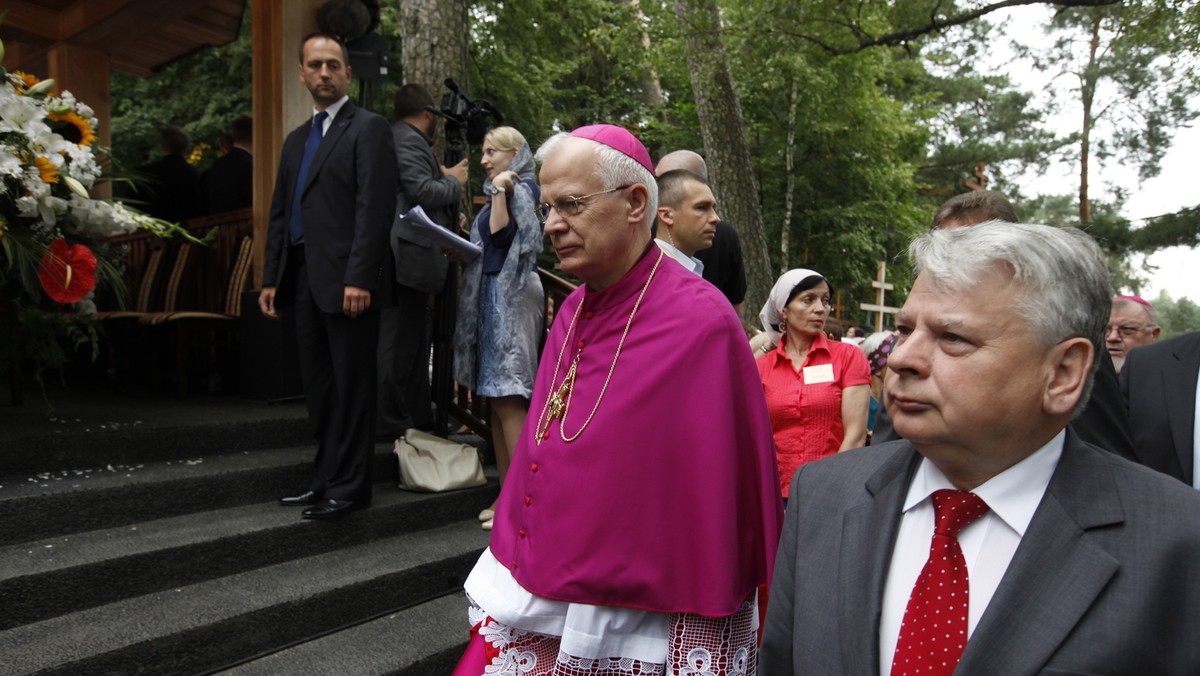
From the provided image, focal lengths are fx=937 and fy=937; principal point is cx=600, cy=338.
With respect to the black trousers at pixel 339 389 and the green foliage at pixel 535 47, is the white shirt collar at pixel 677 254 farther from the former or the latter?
the green foliage at pixel 535 47

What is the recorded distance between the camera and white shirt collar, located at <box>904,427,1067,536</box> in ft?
5.38

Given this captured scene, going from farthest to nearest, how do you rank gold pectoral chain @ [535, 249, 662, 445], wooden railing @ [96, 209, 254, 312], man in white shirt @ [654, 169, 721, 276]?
wooden railing @ [96, 209, 254, 312] → man in white shirt @ [654, 169, 721, 276] → gold pectoral chain @ [535, 249, 662, 445]

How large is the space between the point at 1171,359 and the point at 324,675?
3.34 m

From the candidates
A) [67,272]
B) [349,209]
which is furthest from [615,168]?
[67,272]

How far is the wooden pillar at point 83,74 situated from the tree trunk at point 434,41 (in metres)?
3.04

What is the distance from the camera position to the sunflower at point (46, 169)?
4438mm

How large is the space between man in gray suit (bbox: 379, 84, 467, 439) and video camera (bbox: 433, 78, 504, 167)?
0.16m

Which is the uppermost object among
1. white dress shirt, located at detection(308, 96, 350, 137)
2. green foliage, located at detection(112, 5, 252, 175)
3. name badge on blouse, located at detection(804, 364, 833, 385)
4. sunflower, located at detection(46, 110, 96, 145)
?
green foliage, located at detection(112, 5, 252, 175)

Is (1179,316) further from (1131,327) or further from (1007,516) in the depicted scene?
(1007,516)

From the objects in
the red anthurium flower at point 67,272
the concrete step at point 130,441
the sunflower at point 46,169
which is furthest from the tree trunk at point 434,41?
the sunflower at point 46,169

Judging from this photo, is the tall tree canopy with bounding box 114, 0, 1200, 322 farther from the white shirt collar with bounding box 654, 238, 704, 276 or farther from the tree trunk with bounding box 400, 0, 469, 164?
the white shirt collar with bounding box 654, 238, 704, 276

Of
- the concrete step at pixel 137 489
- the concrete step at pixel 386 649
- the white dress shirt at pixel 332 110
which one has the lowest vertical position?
the concrete step at pixel 386 649

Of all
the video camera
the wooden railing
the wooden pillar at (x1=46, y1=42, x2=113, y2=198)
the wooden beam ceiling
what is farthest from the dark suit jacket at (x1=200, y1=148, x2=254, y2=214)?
the video camera

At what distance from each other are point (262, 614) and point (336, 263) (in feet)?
5.82
